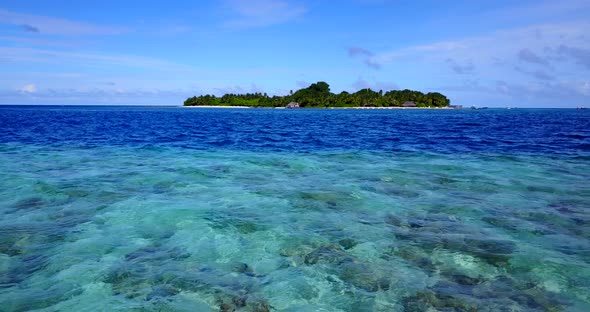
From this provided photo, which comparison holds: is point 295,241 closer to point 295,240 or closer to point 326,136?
point 295,240

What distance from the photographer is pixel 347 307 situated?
584cm

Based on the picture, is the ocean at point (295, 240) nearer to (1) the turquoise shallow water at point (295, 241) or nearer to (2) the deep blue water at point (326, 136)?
(1) the turquoise shallow water at point (295, 241)

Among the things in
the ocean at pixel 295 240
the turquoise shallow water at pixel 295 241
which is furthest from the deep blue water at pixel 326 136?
the turquoise shallow water at pixel 295 241

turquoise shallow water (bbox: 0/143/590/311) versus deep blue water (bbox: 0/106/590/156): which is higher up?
deep blue water (bbox: 0/106/590/156)

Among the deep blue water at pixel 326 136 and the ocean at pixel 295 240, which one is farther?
the deep blue water at pixel 326 136

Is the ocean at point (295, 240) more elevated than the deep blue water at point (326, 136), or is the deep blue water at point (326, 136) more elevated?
the deep blue water at point (326, 136)

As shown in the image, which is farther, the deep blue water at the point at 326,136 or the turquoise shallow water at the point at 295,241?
the deep blue water at the point at 326,136

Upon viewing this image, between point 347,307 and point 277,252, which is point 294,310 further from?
point 277,252

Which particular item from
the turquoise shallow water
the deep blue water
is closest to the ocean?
the turquoise shallow water

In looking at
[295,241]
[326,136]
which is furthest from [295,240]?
[326,136]

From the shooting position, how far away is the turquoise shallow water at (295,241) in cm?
608

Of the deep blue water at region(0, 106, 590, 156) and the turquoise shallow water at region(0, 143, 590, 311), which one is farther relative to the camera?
the deep blue water at region(0, 106, 590, 156)

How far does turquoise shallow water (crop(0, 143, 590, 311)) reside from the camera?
6.08m

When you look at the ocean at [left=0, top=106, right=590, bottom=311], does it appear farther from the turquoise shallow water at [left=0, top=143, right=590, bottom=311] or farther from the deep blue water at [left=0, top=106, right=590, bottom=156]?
the deep blue water at [left=0, top=106, right=590, bottom=156]
